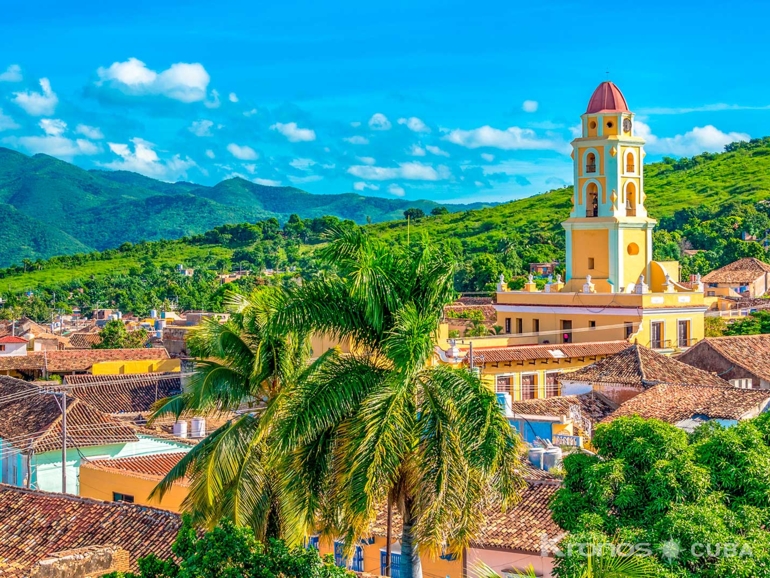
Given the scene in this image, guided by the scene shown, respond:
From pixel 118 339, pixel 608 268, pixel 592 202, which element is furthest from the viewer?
pixel 118 339

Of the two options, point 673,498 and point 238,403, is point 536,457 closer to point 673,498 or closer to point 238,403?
point 238,403

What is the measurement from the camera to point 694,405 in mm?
25484

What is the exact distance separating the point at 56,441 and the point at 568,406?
39.4 ft

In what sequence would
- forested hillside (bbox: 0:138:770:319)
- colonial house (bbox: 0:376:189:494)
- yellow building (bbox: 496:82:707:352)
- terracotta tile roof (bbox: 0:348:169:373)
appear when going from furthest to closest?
forested hillside (bbox: 0:138:770:319) → terracotta tile roof (bbox: 0:348:169:373) → yellow building (bbox: 496:82:707:352) → colonial house (bbox: 0:376:189:494)

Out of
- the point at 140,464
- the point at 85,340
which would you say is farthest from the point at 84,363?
the point at 140,464

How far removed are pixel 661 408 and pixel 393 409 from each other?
1414 cm

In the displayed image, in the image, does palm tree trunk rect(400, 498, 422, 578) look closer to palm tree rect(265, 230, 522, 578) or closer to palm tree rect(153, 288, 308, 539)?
palm tree rect(265, 230, 522, 578)

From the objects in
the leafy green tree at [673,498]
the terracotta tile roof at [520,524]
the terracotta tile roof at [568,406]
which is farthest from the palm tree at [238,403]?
the terracotta tile roof at [568,406]

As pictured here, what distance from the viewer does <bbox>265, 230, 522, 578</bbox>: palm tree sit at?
42.7 ft

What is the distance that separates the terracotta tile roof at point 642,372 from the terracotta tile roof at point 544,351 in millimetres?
3610

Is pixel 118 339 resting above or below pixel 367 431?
below

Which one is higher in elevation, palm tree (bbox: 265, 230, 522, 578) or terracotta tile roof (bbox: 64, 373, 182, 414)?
palm tree (bbox: 265, 230, 522, 578)

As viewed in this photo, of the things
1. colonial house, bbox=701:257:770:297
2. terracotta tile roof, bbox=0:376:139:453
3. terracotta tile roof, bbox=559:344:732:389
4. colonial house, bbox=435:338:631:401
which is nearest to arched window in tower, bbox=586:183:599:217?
colonial house, bbox=435:338:631:401

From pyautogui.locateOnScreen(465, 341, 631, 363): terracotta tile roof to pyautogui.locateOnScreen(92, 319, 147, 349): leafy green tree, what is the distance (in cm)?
3446
